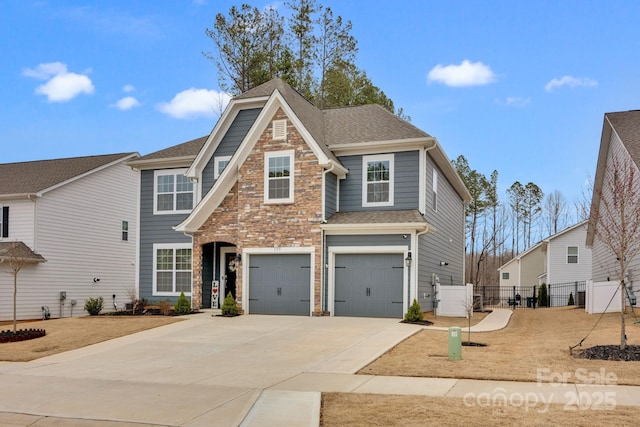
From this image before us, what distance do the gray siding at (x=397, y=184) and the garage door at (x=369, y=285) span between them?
6.60ft

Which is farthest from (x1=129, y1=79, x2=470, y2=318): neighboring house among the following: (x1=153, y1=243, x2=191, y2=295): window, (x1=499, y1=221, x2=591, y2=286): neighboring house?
(x1=499, y1=221, x2=591, y2=286): neighboring house

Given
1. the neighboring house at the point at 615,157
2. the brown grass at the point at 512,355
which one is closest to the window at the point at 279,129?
the brown grass at the point at 512,355

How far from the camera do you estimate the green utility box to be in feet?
39.9

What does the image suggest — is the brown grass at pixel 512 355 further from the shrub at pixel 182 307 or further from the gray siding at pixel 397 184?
the shrub at pixel 182 307

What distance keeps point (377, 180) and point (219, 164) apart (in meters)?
6.29

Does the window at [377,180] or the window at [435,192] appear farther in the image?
the window at [435,192]

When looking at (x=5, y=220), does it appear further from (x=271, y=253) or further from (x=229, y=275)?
(x=271, y=253)

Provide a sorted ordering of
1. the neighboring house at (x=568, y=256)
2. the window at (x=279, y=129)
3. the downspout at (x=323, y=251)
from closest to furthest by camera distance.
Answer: the downspout at (x=323, y=251) → the window at (x=279, y=129) → the neighboring house at (x=568, y=256)

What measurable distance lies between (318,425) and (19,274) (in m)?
18.9

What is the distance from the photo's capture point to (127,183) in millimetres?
28047

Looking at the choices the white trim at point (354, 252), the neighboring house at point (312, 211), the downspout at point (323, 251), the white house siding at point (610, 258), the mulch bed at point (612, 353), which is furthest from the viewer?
the white house siding at point (610, 258)

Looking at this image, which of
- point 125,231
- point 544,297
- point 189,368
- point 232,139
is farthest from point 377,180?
point 544,297

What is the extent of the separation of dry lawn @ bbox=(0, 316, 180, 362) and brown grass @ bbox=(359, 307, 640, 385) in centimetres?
815

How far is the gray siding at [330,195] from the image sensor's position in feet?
68.0
